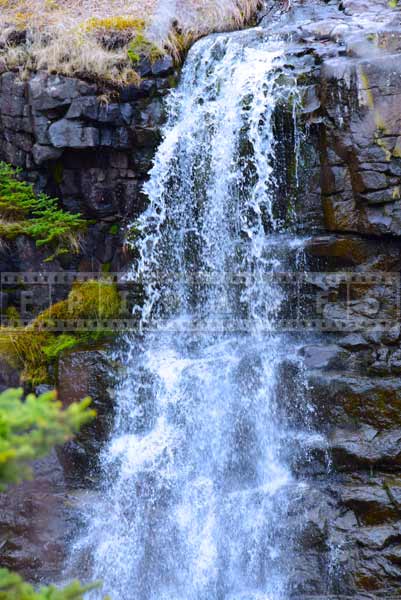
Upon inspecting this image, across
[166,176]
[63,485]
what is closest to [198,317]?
[166,176]

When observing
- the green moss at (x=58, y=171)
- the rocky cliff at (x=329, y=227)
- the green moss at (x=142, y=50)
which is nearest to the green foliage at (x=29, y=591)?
the rocky cliff at (x=329, y=227)

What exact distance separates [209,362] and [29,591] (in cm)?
427

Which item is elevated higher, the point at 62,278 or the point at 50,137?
the point at 50,137

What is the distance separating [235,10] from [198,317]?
4.81 m

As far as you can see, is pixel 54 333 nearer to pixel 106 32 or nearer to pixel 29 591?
pixel 106 32

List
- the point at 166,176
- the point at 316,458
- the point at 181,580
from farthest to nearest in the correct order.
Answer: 1. the point at 166,176
2. the point at 316,458
3. the point at 181,580

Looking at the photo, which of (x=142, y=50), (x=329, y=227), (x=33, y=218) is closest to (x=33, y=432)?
(x=329, y=227)

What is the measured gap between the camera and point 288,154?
700 centimetres

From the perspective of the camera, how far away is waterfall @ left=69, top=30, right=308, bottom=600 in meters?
5.30

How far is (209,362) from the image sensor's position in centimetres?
642

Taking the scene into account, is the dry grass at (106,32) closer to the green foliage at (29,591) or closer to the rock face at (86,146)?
the rock face at (86,146)

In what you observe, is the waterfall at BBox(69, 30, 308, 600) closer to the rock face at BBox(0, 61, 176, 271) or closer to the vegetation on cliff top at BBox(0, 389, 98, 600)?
the rock face at BBox(0, 61, 176, 271)

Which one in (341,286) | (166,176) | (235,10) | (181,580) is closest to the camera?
(181,580)

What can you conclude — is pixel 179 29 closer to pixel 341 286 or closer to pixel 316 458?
pixel 341 286
